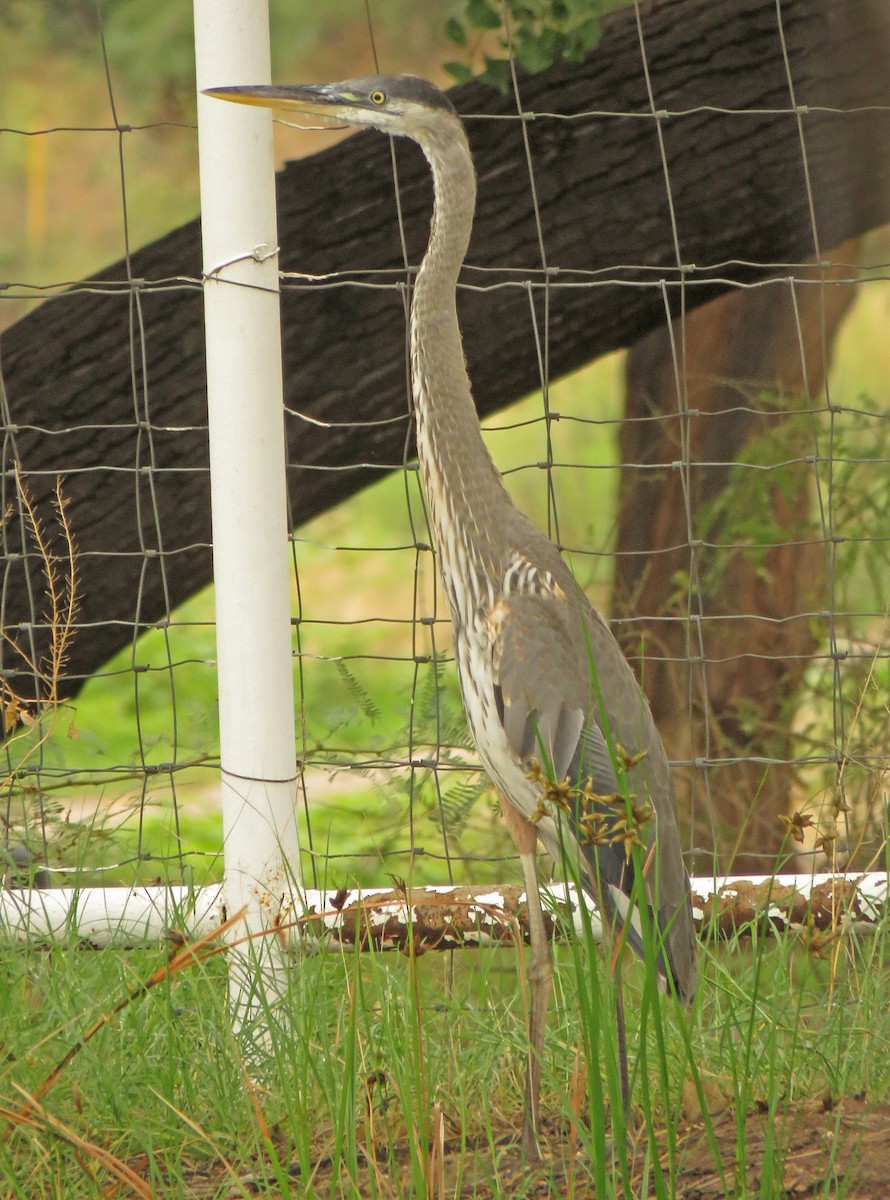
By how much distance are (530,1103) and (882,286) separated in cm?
984

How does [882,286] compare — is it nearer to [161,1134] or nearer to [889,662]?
[889,662]

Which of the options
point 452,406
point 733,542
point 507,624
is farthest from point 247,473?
point 733,542

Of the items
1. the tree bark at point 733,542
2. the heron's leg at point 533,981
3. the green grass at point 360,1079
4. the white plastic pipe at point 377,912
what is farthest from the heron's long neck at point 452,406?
the tree bark at point 733,542

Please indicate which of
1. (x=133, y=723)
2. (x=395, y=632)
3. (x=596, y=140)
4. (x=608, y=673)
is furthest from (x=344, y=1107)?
(x=395, y=632)

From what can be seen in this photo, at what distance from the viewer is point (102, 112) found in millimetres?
12820

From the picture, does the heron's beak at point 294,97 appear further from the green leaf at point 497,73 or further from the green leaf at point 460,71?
the green leaf at point 460,71

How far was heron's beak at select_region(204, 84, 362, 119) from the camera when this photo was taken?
232 centimetres

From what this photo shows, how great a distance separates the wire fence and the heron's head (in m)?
0.29

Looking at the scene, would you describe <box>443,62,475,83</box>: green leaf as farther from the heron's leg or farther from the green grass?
the green grass

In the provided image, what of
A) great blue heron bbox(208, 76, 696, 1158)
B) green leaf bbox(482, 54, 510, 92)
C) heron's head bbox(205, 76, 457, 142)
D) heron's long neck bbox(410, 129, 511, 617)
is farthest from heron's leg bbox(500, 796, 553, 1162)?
green leaf bbox(482, 54, 510, 92)

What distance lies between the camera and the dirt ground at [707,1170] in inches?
68.9

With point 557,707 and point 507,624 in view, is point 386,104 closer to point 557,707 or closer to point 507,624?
point 507,624

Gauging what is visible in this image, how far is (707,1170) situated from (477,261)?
7.69ft

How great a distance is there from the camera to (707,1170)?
6.09 feet
